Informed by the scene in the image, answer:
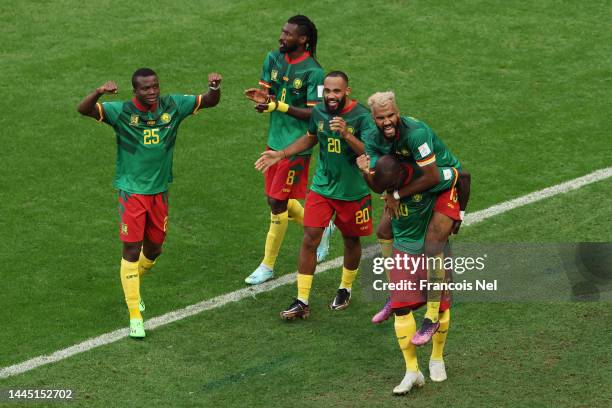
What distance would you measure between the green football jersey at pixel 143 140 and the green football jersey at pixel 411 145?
2248 millimetres

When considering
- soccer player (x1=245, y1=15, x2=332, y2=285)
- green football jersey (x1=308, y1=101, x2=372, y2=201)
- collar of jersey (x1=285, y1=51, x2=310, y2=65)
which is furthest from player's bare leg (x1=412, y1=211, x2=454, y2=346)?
collar of jersey (x1=285, y1=51, x2=310, y2=65)

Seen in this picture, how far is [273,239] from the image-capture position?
47.4 ft

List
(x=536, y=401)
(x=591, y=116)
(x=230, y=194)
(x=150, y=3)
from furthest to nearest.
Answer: (x=150, y=3)
(x=591, y=116)
(x=230, y=194)
(x=536, y=401)

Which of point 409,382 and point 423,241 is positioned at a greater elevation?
point 423,241

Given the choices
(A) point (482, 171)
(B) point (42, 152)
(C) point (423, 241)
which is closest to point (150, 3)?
(B) point (42, 152)

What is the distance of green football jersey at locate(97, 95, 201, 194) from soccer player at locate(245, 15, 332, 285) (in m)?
1.27

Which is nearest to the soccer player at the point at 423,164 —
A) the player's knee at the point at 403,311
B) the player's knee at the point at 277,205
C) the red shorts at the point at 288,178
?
the player's knee at the point at 403,311

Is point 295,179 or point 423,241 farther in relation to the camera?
point 295,179

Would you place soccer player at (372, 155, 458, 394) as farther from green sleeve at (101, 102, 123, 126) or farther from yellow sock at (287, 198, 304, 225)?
yellow sock at (287, 198, 304, 225)

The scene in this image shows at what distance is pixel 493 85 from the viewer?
18438mm

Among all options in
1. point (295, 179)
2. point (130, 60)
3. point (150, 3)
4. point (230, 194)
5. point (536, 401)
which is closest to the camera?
point (536, 401)

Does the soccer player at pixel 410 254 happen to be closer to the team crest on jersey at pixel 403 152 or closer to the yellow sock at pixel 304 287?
the team crest on jersey at pixel 403 152

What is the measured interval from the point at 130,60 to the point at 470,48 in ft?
16.0

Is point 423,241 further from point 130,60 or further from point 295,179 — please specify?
point 130,60
